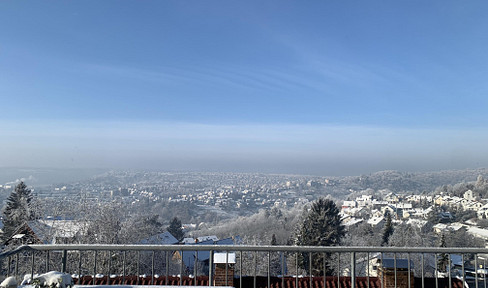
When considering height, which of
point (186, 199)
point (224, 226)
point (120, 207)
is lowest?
point (224, 226)

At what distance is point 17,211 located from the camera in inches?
727

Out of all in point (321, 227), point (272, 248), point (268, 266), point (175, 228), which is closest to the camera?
point (272, 248)

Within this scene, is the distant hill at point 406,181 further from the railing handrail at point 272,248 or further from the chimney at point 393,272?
the railing handrail at point 272,248

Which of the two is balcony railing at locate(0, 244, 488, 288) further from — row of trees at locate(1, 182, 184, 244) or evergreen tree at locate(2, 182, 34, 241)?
evergreen tree at locate(2, 182, 34, 241)

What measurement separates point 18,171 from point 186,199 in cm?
3237

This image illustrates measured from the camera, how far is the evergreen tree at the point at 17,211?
1806 centimetres

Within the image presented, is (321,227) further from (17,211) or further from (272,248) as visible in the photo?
(272,248)

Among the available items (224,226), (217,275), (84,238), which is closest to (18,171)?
(84,238)

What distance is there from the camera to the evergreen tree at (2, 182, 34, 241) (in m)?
18.1

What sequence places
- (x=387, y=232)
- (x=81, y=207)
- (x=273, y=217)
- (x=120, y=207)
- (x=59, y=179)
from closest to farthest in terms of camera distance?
(x=81, y=207)
(x=120, y=207)
(x=59, y=179)
(x=387, y=232)
(x=273, y=217)

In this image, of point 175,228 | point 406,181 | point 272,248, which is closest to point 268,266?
point 272,248

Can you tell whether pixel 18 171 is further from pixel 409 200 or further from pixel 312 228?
pixel 409 200

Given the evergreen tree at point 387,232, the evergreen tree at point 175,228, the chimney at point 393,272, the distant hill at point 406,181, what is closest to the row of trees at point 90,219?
the evergreen tree at point 175,228

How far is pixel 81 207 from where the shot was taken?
59.7 feet
